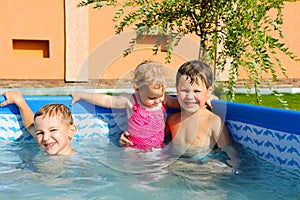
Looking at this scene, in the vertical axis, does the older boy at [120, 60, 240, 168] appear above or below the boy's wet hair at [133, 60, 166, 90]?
below

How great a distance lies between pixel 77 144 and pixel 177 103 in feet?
2.89

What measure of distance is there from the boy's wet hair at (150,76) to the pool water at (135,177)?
50 cm

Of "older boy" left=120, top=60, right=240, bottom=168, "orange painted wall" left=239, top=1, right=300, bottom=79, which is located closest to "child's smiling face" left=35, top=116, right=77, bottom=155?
"older boy" left=120, top=60, right=240, bottom=168

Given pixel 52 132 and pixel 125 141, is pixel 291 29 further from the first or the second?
pixel 52 132

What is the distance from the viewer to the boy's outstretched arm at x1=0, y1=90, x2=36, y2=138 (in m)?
3.39

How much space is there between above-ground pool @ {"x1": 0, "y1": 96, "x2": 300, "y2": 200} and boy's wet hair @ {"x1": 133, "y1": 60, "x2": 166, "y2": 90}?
17.8 inches

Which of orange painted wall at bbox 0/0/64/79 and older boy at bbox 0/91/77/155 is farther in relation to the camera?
orange painted wall at bbox 0/0/64/79

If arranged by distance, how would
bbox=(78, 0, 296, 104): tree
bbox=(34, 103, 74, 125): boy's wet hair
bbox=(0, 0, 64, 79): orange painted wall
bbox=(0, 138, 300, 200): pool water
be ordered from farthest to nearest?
bbox=(0, 0, 64, 79): orange painted wall < bbox=(78, 0, 296, 104): tree < bbox=(34, 103, 74, 125): boy's wet hair < bbox=(0, 138, 300, 200): pool water

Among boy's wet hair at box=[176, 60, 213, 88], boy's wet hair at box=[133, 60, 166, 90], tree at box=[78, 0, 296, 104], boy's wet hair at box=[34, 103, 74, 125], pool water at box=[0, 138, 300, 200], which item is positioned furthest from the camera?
tree at box=[78, 0, 296, 104]

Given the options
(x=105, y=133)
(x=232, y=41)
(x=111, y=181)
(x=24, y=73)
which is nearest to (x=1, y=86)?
(x=24, y=73)

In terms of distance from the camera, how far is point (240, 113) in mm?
3141

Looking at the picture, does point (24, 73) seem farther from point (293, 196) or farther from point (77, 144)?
point (293, 196)

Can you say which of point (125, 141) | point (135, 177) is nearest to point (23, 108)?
point (125, 141)

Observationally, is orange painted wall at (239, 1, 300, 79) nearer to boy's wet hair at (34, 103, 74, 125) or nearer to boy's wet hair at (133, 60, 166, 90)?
boy's wet hair at (133, 60, 166, 90)
